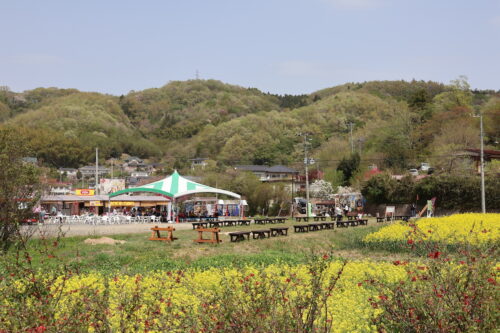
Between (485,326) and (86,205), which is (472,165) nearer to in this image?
(86,205)

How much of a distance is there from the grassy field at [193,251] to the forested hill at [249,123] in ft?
93.7

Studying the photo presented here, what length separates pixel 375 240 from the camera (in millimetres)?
17438

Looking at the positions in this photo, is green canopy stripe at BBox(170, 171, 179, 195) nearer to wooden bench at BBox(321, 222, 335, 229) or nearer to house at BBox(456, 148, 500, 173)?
wooden bench at BBox(321, 222, 335, 229)

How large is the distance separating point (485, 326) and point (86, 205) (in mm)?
41014

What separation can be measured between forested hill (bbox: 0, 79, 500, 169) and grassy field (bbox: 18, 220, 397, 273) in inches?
1125

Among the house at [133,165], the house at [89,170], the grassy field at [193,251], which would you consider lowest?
the grassy field at [193,251]

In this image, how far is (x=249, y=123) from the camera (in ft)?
294

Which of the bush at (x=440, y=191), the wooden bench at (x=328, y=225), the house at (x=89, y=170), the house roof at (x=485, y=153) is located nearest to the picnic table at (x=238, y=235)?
the wooden bench at (x=328, y=225)

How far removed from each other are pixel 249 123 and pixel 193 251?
7431cm

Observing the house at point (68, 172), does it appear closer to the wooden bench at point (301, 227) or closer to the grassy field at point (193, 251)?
the wooden bench at point (301, 227)

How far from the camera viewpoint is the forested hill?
56.1 meters

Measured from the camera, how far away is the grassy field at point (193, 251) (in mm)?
12680

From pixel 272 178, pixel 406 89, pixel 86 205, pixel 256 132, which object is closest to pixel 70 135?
pixel 256 132

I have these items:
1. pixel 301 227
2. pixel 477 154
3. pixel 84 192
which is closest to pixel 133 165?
pixel 84 192
